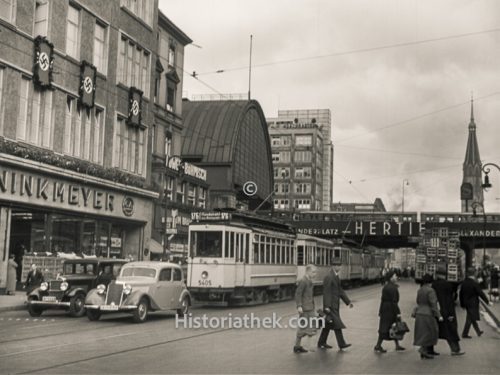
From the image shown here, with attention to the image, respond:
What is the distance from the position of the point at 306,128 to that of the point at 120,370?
4800 inches

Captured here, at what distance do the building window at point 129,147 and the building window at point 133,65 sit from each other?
95.7 inches

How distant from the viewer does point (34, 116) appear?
30.8 meters

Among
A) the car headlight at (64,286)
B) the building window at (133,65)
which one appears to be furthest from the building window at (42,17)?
the car headlight at (64,286)

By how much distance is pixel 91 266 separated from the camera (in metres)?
22.2

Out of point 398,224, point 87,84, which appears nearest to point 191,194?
point 87,84

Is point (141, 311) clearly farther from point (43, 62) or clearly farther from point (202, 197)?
point (202, 197)

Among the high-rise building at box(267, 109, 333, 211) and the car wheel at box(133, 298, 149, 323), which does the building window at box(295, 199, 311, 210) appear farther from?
the car wheel at box(133, 298, 149, 323)

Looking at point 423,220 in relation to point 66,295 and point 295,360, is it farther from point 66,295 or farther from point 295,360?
point 295,360

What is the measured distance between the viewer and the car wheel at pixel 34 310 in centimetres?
2094

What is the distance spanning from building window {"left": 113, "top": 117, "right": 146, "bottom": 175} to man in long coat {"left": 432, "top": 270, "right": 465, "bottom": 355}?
85.2ft

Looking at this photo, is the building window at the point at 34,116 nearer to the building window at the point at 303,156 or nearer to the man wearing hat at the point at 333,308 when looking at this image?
the man wearing hat at the point at 333,308

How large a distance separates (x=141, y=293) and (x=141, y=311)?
502 millimetres

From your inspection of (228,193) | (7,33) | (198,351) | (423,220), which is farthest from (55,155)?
(423,220)

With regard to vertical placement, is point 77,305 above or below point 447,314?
below
